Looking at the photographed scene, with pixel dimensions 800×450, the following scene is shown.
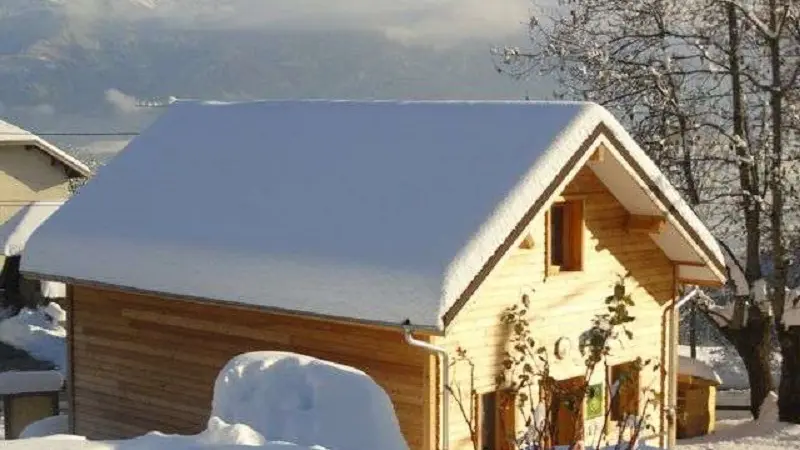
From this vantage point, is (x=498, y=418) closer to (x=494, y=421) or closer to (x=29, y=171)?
(x=494, y=421)

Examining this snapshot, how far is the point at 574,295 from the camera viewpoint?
14133 mm

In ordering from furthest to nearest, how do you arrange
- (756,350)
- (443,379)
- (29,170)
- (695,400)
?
(29,170) < (756,350) < (695,400) < (443,379)

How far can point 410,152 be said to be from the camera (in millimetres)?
13781

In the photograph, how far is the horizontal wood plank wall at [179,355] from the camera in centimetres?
1213

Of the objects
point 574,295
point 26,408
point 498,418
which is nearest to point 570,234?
point 574,295

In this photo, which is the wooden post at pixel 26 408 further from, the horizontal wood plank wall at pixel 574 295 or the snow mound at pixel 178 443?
the snow mound at pixel 178 443

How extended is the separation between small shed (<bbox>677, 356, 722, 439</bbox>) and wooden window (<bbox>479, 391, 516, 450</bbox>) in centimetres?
777

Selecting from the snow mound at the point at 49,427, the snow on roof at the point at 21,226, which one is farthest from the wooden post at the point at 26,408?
the snow on roof at the point at 21,226

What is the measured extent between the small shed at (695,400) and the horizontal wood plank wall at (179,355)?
31.2 feet

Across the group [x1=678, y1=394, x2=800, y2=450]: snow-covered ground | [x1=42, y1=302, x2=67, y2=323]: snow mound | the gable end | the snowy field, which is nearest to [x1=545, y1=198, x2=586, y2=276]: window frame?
the gable end

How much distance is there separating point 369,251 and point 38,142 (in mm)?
25183

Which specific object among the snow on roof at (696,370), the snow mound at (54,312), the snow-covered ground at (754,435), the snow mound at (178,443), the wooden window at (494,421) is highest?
the snow mound at (54,312)

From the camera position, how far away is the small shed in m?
20.1

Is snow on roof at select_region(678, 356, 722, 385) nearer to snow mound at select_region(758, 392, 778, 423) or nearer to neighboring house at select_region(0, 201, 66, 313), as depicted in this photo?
snow mound at select_region(758, 392, 778, 423)
